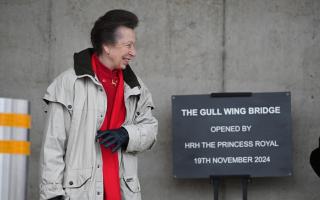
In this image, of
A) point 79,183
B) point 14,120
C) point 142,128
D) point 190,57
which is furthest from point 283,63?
point 14,120

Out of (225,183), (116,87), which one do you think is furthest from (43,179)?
(225,183)

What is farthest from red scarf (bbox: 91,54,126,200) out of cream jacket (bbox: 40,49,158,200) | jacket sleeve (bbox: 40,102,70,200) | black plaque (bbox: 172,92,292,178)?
black plaque (bbox: 172,92,292,178)

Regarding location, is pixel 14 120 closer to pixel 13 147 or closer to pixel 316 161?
pixel 13 147

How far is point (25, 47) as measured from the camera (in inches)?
283

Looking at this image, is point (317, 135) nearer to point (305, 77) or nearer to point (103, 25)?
point (305, 77)

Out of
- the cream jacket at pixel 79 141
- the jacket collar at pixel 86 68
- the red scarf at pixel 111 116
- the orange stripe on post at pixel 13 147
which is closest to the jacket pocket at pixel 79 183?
the cream jacket at pixel 79 141

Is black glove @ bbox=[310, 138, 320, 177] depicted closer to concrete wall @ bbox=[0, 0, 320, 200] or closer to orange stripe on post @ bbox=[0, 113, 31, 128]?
concrete wall @ bbox=[0, 0, 320, 200]

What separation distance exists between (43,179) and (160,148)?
2525 mm

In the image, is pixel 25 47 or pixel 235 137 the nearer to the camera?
pixel 235 137

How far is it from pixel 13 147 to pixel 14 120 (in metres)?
0.11

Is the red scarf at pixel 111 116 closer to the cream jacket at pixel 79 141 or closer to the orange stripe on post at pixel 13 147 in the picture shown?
the cream jacket at pixel 79 141

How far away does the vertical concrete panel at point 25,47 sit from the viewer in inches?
281

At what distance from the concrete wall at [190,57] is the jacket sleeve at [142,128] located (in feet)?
6.45

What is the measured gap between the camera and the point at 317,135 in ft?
22.7
